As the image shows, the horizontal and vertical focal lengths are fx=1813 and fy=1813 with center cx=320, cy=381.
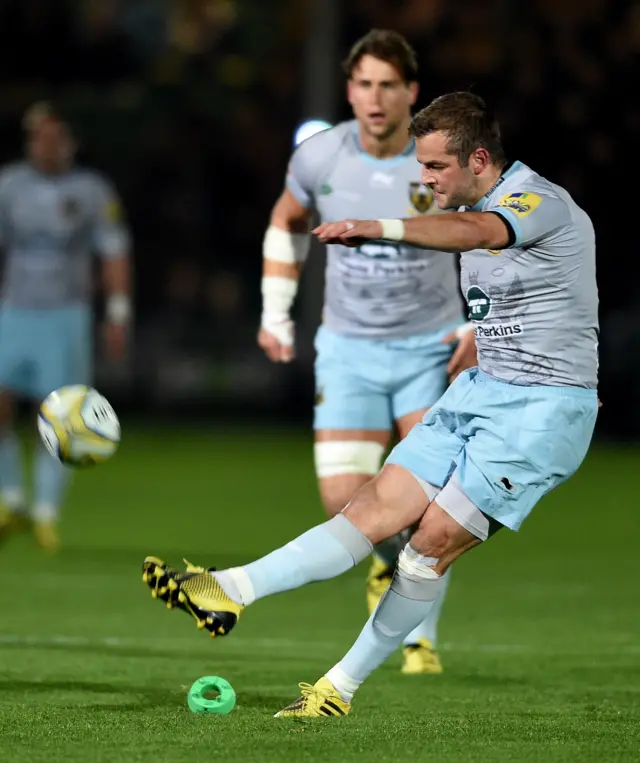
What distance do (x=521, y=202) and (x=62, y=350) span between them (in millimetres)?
7058

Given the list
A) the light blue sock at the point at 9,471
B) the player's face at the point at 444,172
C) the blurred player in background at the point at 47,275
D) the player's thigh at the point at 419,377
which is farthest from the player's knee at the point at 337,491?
the light blue sock at the point at 9,471

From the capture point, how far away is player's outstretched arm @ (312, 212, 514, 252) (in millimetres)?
5547

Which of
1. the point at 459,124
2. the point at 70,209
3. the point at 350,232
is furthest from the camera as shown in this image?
the point at 70,209

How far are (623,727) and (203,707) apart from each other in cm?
142

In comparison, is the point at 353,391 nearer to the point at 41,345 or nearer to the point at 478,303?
the point at 478,303

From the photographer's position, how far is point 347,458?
25.2 feet

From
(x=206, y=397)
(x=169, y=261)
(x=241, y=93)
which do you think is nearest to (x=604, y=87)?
(x=206, y=397)

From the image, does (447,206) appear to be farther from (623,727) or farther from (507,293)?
(623,727)

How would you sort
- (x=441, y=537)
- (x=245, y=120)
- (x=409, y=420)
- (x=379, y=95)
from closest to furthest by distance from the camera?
(x=441, y=537), (x=379, y=95), (x=409, y=420), (x=245, y=120)

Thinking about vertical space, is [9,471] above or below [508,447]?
below

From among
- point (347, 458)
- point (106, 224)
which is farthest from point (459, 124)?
point (106, 224)

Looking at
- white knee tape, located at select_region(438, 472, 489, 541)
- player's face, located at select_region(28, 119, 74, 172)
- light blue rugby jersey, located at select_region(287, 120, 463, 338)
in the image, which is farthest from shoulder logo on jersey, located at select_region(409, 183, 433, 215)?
player's face, located at select_region(28, 119, 74, 172)

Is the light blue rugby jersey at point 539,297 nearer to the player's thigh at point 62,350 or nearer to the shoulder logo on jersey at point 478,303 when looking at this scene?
the shoulder logo on jersey at point 478,303

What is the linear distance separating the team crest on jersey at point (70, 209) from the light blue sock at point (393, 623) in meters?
6.68
